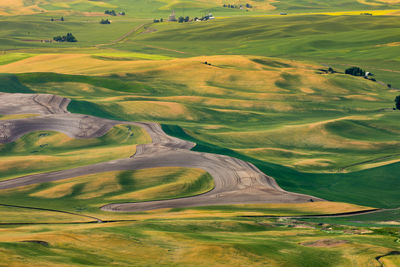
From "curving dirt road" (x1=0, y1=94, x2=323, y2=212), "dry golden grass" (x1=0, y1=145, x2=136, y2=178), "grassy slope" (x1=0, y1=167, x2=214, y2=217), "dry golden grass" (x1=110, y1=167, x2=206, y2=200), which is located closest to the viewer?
"grassy slope" (x1=0, y1=167, x2=214, y2=217)

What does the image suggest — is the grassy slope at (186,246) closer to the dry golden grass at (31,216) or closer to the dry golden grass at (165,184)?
the dry golden grass at (31,216)

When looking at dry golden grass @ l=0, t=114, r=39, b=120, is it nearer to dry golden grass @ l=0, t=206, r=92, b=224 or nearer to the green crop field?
the green crop field

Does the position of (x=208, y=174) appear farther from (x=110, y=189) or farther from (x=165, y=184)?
(x=110, y=189)

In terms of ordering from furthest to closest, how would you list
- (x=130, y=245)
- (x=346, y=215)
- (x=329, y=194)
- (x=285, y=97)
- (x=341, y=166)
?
(x=285, y=97) < (x=341, y=166) < (x=329, y=194) < (x=346, y=215) < (x=130, y=245)

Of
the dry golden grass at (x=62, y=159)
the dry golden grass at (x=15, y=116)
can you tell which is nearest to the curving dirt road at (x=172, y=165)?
the dry golden grass at (x=62, y=159)

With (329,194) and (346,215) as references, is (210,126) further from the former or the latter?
(346,215)

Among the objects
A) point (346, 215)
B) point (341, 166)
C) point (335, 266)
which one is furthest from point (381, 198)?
point (335, 266)

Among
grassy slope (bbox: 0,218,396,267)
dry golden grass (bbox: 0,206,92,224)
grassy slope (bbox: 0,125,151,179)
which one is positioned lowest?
grassy slope (bbox: 0,125,151,179)

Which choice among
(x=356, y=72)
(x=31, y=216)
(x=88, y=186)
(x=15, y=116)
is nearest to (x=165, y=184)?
(x=88, y=186)

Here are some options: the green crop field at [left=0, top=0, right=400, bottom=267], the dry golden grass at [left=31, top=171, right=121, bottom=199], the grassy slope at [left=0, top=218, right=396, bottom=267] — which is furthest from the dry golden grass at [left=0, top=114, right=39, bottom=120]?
the grassy slope at [left=0, top=218, right=396, bottom=267]
